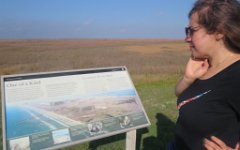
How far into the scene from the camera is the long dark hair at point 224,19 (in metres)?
2.64

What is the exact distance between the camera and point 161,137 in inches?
294

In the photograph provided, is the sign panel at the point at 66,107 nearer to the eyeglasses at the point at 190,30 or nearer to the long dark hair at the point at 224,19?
the eyeglasses at the point at 190,30

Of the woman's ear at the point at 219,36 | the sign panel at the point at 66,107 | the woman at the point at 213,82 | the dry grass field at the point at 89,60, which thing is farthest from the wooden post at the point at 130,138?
the dry grass field at the point at 89,60

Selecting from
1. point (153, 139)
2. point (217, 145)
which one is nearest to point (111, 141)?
point (153, 139)

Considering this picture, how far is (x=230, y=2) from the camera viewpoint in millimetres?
2705

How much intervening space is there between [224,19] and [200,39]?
0.25 meters

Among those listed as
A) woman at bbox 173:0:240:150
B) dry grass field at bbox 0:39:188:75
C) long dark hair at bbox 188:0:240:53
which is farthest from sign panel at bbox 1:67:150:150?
dry grass field at bbox 0:39:188:75

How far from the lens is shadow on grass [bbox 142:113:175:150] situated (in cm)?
688

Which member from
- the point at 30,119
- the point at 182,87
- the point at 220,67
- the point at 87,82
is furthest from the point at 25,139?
the point at 220,67

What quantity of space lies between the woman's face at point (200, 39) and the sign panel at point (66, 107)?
4.68ft

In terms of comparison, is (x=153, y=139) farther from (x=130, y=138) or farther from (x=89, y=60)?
(x=89, y=60)

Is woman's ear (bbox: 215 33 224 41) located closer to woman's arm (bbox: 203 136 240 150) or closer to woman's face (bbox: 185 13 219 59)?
woman's face (bbox: 185 13 219 59)

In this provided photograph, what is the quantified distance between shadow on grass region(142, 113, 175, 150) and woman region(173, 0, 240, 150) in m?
3.96

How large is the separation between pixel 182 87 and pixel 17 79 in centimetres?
154
